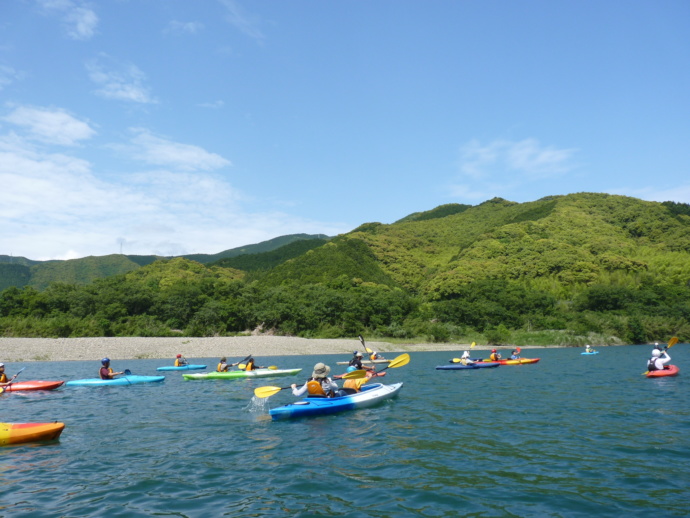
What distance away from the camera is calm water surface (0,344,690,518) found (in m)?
6.48

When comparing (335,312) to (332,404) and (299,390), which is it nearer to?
(299,390)

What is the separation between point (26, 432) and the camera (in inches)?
388

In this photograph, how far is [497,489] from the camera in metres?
6.94

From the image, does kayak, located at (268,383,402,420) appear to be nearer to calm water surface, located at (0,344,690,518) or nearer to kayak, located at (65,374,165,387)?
calm water surface, located at (0,344,690,518)

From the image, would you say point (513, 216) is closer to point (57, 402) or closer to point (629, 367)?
point (629, 367)

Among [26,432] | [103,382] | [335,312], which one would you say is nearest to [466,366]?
[103,382]

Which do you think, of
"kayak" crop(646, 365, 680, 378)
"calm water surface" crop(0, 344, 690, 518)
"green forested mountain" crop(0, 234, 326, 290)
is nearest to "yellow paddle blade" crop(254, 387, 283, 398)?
"calm water surface" crop(0, 344, 690, 518)

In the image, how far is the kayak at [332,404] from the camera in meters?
12.6

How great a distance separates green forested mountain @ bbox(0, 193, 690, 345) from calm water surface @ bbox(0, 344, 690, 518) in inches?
1744

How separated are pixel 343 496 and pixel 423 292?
88.3m

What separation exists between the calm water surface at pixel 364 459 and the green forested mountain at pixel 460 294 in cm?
4430

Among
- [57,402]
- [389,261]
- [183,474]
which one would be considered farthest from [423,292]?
[183,474]

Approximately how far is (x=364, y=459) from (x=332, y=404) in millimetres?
4461

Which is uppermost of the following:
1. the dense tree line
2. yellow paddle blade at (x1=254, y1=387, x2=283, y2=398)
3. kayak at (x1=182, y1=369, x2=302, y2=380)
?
the dense tree line
